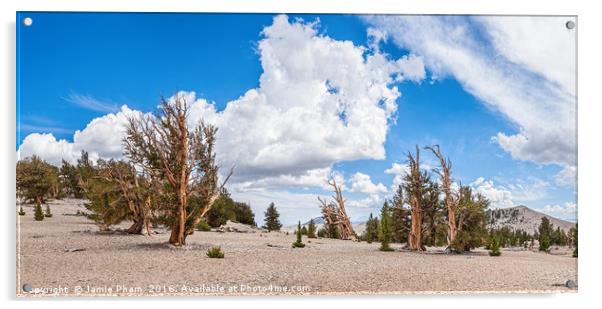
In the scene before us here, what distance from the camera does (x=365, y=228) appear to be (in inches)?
344

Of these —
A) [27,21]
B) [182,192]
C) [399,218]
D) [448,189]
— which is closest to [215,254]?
[182,192]

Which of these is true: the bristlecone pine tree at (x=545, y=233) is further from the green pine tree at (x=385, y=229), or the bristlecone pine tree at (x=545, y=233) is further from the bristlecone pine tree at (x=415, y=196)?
the green pine tree at (x=385, y=229)

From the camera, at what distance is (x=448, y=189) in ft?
26.9

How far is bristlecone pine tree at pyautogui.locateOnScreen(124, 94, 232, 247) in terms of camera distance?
7.48 m

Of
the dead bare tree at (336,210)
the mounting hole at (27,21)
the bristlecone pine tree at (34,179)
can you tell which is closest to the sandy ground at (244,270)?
the bristlecone pine tree at (34,179)

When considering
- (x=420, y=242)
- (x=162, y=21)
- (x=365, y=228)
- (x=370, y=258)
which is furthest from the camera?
(x=420, y=242)

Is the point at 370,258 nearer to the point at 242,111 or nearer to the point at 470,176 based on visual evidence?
the point at 470,176

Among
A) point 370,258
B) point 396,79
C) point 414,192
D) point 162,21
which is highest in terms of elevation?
point 162,21

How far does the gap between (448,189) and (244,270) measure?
406 cm

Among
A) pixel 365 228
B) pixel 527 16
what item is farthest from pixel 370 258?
pixel 527 16

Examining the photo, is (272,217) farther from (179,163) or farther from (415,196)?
(415,196)

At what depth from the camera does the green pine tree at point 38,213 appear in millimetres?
7503
